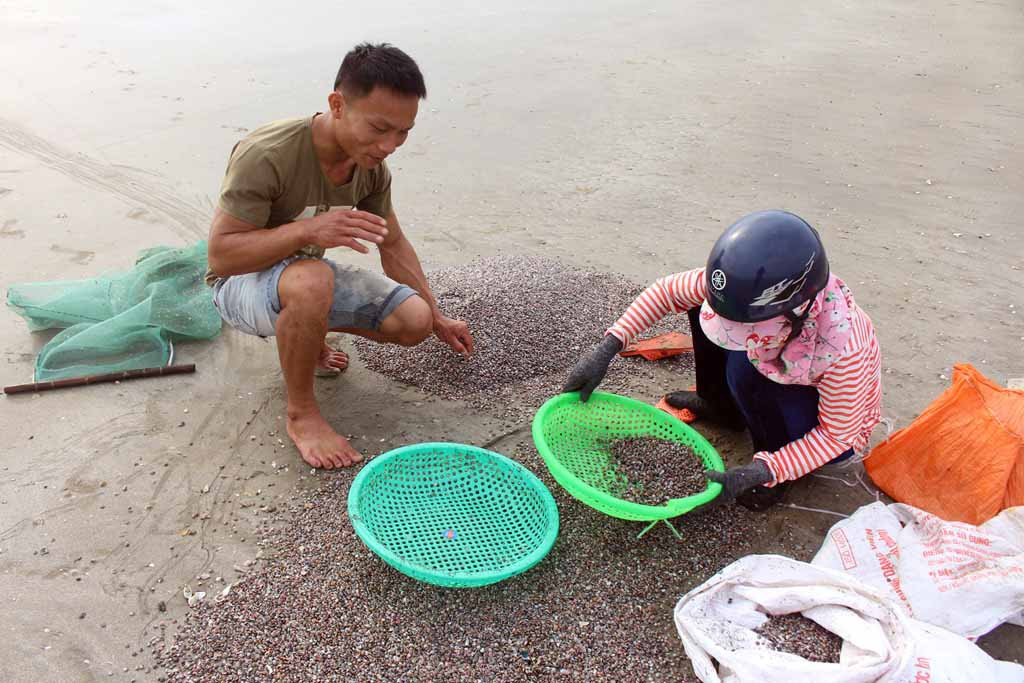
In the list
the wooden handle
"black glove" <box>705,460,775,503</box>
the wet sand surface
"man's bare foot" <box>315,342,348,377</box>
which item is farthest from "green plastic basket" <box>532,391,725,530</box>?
the wooden handle

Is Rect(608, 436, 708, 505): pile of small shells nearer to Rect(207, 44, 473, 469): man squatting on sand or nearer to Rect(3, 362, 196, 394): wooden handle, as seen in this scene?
Rect(207, 44, 473, 469): man squatting on sand

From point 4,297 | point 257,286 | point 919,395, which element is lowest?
point 919,395

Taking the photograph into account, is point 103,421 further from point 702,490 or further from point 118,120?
point 118,120

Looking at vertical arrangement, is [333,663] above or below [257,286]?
below

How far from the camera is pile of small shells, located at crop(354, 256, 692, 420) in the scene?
2.79m

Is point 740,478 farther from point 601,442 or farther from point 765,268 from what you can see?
point 765,268

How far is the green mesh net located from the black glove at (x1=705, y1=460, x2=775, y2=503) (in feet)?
6.41

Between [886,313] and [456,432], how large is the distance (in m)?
1.93

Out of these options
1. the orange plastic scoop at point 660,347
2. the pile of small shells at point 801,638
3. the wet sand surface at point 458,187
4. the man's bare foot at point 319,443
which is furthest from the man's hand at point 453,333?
the pile of small shells at point 801,638

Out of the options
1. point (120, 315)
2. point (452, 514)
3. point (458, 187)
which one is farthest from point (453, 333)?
point (458, 187)

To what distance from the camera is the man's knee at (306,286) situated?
2303 millimetres

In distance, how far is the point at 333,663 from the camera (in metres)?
1.77

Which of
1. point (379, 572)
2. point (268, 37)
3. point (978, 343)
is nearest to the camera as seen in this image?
point (379, 572)

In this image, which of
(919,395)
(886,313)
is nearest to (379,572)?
(919,395)
